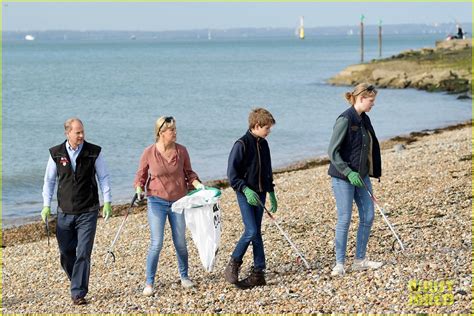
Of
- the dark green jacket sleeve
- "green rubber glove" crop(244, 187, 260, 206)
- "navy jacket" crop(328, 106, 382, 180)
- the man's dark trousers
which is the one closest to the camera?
"green rubber glove" crop(244, 187, 260, 206)

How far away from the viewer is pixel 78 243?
8.29 m

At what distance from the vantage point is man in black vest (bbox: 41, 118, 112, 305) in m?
8.10

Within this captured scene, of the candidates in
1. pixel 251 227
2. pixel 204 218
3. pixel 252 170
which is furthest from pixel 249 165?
pixel 204 218

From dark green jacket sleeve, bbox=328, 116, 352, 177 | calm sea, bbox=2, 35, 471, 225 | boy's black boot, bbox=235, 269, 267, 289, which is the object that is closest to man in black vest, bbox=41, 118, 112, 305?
boy's black boot, bbox=235, 269, 267, 289

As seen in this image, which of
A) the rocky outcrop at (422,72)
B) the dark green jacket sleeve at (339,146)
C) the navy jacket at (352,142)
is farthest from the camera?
the rocky outcrop at (422,72)

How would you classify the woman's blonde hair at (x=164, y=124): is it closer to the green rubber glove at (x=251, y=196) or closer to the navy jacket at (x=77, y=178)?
the navy jacket at (x=77, y=178)

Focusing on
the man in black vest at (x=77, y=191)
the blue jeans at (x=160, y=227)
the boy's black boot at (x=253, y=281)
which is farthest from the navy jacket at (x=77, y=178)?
the boy's black boot at (x=253, y=281)

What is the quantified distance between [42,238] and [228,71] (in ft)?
253

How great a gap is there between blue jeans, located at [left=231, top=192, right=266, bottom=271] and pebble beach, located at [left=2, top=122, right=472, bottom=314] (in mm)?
304

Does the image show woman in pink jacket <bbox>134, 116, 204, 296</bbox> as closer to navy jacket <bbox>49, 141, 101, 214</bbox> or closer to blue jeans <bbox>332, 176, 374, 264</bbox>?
navy jacket <bbox>49, 141, 101, 214</bbox>

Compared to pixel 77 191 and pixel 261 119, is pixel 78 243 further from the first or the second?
pixel 261 119

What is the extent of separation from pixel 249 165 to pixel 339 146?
873mm

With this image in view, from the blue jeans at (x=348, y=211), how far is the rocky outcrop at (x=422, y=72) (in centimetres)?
4081

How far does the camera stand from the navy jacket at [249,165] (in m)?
7.95
